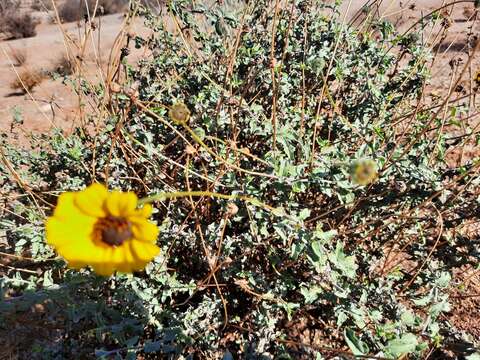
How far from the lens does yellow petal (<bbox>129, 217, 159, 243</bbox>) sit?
35.4 inches

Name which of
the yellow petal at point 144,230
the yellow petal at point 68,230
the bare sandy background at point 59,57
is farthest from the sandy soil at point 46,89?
the yellow petal at point 144,230

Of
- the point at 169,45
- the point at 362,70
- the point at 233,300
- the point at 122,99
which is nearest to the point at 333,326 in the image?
the point at 233,300

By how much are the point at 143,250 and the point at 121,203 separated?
0.11 metres

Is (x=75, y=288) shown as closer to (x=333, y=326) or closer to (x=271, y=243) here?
(x=271, y=243)

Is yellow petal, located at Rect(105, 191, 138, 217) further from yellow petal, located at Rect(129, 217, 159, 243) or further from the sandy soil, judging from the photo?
the sandy soil

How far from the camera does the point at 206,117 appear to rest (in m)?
1.75

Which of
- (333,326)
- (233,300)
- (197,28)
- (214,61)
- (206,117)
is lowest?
(333,326)

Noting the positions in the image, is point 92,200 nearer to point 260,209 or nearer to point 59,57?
point 260,209

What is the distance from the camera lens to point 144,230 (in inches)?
35.8

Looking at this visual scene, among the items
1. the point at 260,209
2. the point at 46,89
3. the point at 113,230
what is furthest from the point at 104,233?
the point at 46,89

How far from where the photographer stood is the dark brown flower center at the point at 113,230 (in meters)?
0.93

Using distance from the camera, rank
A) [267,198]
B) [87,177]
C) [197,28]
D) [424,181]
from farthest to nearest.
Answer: [197,28]
[87,177]
[267,198]
[424,181]

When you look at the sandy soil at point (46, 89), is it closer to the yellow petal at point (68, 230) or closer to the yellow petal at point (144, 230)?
the yellow petal at point (68, 230)

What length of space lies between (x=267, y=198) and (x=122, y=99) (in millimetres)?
787
